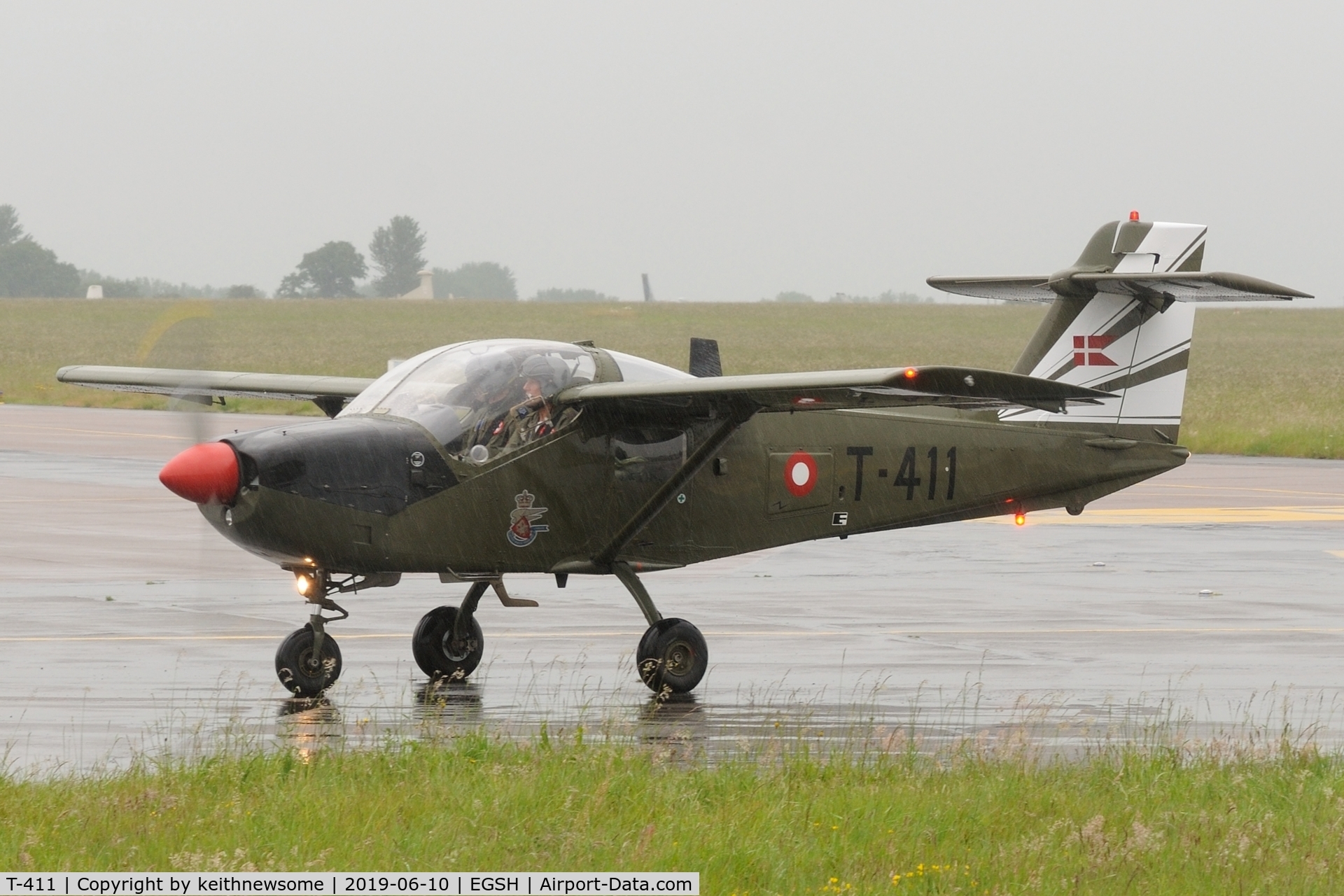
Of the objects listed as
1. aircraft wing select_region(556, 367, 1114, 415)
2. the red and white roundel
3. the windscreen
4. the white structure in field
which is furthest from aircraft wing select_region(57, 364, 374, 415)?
the white structure in field

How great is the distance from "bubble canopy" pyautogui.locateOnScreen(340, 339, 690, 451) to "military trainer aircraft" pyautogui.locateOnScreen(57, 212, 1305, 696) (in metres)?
0.01

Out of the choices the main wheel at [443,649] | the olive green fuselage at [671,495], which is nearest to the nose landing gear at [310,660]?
the olive green fuselage at [671,495]

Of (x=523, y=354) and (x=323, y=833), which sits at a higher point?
(x=523, y=354)

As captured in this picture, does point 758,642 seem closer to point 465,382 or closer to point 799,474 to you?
point 799,474

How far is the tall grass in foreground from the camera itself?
22.7 ft

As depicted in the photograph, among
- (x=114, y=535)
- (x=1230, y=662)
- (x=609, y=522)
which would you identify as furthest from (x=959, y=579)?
(x=114, y=535)

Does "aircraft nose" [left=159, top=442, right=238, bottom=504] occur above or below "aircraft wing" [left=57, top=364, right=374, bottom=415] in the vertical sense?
below

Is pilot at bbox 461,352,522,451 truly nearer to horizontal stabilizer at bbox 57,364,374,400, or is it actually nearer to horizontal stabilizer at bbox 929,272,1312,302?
horizontal stabilizer at bbox 57,364,374,400

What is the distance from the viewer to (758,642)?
14.3 m

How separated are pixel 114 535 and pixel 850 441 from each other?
11.4 m

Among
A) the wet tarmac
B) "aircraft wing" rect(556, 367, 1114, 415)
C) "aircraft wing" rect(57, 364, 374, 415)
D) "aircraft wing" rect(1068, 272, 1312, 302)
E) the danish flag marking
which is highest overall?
"aircraft wing" rect(1068, 272, 1312, 302)

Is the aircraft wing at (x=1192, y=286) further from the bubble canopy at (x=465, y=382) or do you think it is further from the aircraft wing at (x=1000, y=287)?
the bubble canopy at (x=465, y=382)

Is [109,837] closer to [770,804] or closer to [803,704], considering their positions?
[770,804]

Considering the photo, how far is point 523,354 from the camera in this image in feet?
39.2
